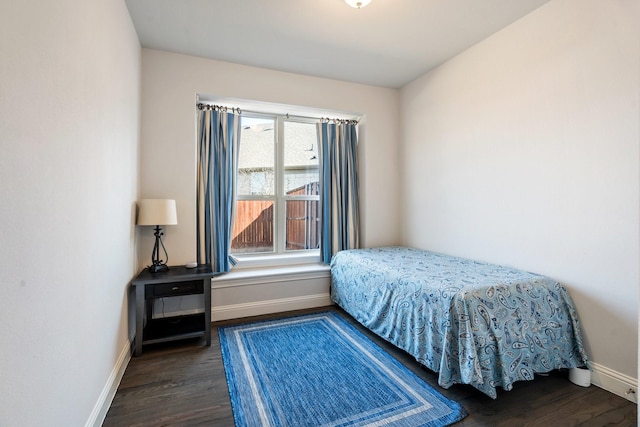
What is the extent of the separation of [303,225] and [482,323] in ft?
7.84

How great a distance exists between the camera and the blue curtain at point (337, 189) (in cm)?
365

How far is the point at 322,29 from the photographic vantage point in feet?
8.30

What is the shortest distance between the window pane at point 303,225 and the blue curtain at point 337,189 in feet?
0.66

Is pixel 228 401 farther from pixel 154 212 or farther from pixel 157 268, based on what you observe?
pixel 154 212

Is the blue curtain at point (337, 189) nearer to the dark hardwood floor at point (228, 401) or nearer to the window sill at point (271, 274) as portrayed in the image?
the window sill at point (271, 274)

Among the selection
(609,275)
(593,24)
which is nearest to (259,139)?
(593,24)

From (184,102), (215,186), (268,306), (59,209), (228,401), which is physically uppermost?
(184,102)

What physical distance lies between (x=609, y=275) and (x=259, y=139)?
3346 mm

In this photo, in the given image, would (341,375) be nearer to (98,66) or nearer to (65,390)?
(65,390)

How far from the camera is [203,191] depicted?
10.2ft

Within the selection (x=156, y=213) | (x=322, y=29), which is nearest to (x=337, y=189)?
(x=322, y=29)

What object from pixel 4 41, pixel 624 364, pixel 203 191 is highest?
pixel 4 41

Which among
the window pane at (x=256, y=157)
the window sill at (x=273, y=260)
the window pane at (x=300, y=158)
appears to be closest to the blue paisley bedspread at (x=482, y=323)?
the window sill at (x=273, y=260)

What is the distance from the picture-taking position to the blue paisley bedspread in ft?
5.82
